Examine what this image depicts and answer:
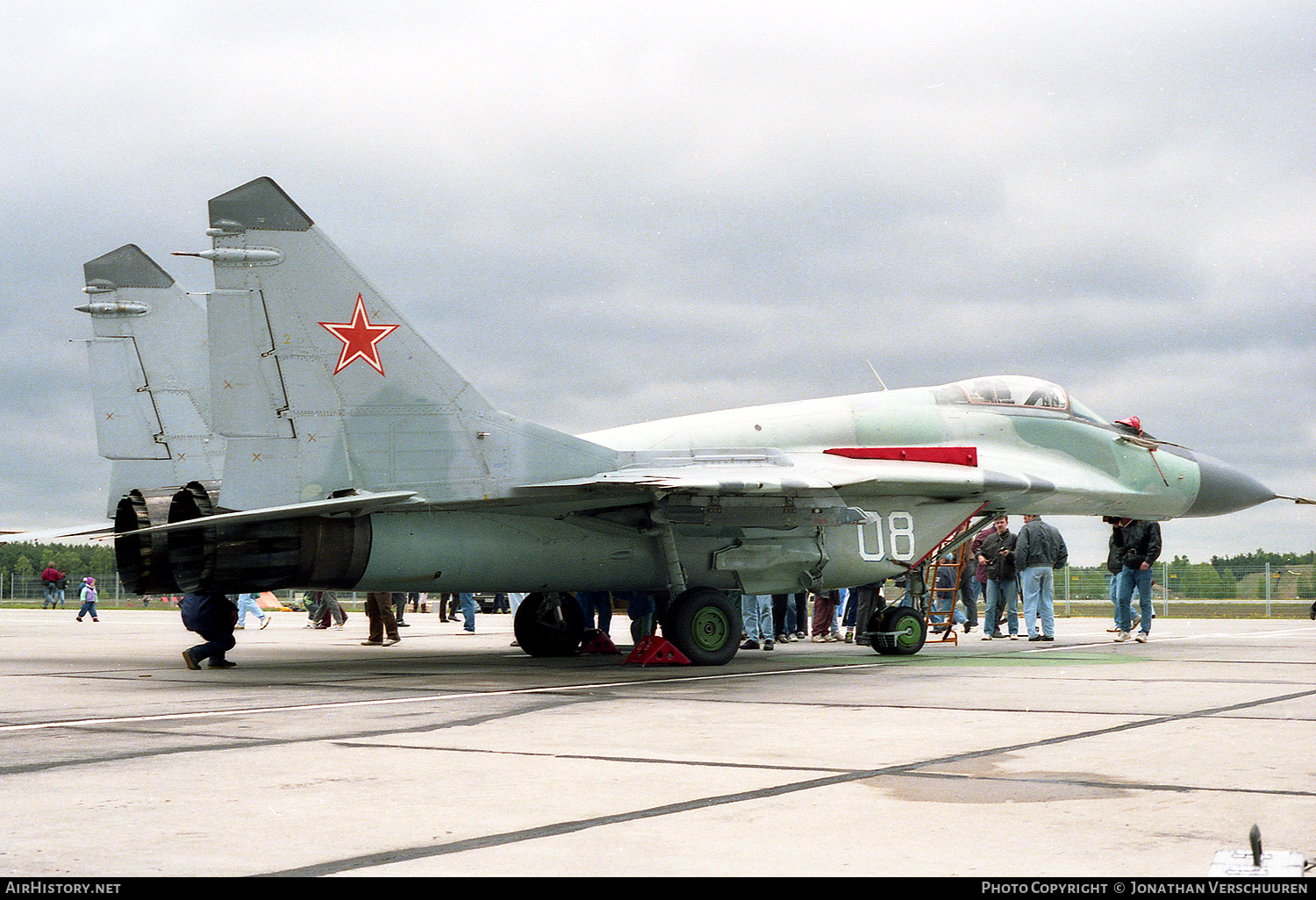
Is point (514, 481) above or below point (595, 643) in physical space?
above

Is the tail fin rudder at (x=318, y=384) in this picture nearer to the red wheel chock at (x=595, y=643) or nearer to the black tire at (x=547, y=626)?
the black tire at (x=547, y=626)

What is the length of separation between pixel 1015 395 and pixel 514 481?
21.7ft

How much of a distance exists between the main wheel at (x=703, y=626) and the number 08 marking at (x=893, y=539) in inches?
74.6

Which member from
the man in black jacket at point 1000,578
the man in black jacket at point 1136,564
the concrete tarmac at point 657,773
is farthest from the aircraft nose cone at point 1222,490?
the concrete tarmac at point 657,773

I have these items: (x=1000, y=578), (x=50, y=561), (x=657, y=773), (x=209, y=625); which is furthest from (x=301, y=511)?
(x=50, y=561)

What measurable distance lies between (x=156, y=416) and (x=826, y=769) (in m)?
11.0

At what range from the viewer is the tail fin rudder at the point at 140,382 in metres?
14.2

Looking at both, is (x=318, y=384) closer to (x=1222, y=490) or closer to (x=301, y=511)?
(x=301, y=511)

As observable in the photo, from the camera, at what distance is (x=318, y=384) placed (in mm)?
10891

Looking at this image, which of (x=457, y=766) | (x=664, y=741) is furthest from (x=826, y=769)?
(x=457, y=766)

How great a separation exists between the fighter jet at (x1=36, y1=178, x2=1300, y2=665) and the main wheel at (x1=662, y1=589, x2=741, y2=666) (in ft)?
0.06

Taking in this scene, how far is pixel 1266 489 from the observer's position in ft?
54.9

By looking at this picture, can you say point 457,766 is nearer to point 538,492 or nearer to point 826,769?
point 826,769

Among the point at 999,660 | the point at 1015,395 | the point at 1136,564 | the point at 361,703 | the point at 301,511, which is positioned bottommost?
the point at 999,660
